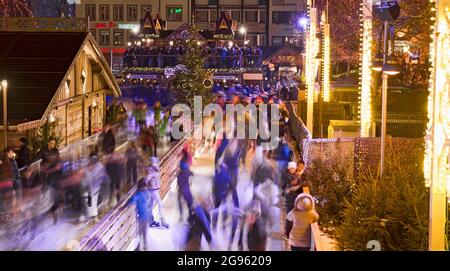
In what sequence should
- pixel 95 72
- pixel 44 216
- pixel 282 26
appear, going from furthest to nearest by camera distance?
pixel 282 26 < pixel 95 72 < pixel 44 216

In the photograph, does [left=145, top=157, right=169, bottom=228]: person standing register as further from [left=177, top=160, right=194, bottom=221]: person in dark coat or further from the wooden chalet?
the wooden chalet

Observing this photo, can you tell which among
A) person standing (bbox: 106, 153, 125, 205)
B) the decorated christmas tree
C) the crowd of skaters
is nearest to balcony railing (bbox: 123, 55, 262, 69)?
the crowd of skaters

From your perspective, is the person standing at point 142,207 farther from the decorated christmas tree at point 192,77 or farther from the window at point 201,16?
the window at point 201,16

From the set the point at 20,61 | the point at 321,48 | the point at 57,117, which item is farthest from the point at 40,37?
the point at 321,48

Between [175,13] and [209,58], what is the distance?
27.5 meters

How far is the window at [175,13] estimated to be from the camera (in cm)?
7294

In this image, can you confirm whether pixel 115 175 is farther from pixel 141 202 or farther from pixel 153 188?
pixel 141 202

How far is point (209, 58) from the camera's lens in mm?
47188

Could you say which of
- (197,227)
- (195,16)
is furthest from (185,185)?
(195,16)

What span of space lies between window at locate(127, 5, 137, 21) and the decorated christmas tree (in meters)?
37.0

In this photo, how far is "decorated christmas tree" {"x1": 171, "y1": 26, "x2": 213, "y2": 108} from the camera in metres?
34.3

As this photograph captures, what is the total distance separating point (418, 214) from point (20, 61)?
15610 millimetres

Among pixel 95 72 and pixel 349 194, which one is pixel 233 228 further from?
pixel 95 72

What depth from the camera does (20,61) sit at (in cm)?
2245
